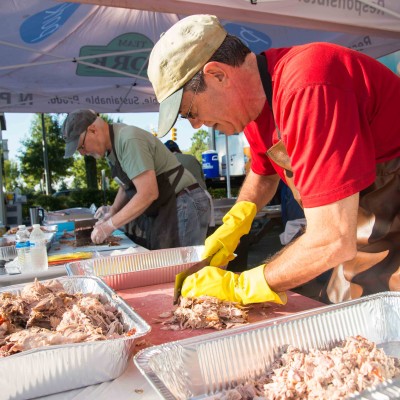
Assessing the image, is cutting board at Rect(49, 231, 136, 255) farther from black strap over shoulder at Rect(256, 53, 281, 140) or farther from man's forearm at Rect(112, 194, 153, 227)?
black strap over shoulder at Rect(256, 53, 281, 140)

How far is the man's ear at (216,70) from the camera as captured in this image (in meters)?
1.46

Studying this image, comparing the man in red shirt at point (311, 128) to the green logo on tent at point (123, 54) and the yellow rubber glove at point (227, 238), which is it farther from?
the green logo on tent at point (123, 54)

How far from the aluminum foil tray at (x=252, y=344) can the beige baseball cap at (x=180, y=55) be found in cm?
78

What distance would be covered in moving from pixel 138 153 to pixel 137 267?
119 centimetres

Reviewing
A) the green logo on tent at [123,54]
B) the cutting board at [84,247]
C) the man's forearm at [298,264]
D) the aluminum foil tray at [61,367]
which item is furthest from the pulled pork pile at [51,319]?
the green logo on tent at [123,54]

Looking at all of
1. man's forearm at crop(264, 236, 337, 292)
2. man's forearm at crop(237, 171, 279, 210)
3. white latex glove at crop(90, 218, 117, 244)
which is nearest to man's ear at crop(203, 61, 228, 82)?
man's forearm at crop(264, 236, 337, 292)

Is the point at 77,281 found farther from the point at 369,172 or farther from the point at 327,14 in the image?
the point at 327,14

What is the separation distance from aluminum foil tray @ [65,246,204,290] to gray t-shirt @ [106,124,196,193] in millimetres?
1010

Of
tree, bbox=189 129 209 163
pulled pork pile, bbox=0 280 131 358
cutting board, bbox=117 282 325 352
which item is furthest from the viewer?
tree, bbox=189 129 209 163

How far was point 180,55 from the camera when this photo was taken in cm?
145

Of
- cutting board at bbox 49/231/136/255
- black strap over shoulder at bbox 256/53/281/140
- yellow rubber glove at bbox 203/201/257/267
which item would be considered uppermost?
black strap over shoulder at bbox 256/53/281/140

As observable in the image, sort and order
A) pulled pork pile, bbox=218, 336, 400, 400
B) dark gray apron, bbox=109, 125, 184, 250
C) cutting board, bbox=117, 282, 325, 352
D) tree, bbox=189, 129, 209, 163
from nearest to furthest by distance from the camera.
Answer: pulled pork pile, bbox=218, 336, 400, 400, cutting board, bbox=117, 282, 325, 352, dark gray apron, bbox=109, 125, 184, 250, tree, bbox=189, 129, 209, 163

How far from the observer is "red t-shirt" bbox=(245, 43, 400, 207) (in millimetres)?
1179

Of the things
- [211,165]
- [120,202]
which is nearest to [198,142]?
[211,165]
